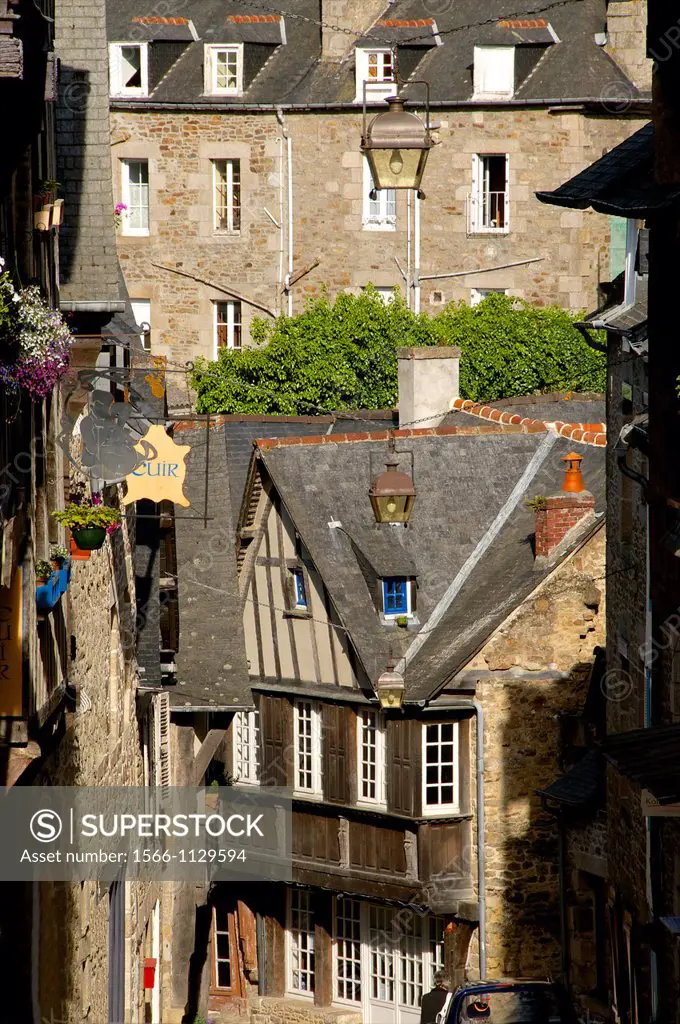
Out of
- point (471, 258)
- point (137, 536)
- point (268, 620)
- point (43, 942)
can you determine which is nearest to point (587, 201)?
point (43, 942)

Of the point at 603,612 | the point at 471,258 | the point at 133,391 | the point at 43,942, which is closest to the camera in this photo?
the point at 43,942

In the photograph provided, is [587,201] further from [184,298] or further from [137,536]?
[184,298]

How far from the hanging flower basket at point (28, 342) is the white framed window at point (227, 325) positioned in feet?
92.6

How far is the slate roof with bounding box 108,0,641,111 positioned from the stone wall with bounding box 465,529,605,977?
16526 millimetres

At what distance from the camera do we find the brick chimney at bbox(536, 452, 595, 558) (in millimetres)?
25594

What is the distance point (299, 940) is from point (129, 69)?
1911 centimetres

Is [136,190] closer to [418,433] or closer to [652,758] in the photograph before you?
[418,433]

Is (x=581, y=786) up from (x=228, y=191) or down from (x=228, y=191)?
down

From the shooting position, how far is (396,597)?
28016 millimetres

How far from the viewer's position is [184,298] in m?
41.9

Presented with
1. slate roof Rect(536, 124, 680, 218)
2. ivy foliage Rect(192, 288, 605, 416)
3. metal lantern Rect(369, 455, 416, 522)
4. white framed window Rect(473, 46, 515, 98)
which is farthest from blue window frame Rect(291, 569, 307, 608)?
white framed window Rect(473, 46, 515, 98)

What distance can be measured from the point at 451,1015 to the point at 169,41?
26.7 m

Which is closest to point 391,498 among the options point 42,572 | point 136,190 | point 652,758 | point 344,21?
point 42,572

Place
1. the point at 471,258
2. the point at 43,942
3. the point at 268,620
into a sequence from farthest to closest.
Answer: the point at 471,258
the point at 268,620
the point at 43,942
